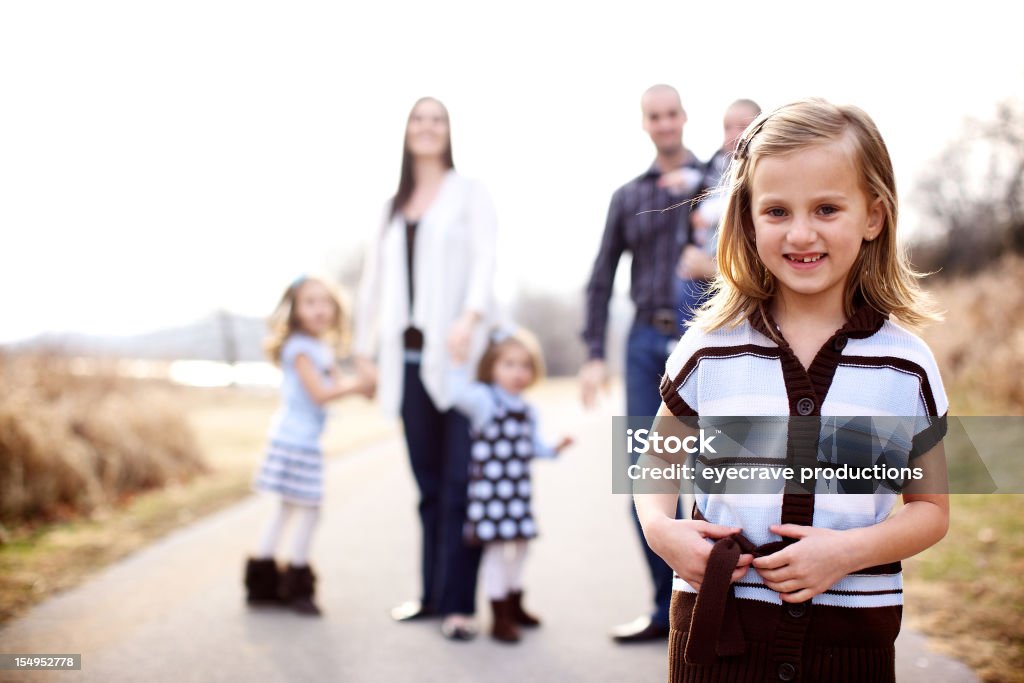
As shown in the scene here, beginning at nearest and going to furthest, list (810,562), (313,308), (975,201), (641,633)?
1. (810,562)
2. (641,633)
3. (313,308)
4. (975,201)

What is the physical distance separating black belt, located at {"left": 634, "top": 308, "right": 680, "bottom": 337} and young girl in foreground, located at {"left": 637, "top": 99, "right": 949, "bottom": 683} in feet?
5.92

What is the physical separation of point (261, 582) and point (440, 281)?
1.70m

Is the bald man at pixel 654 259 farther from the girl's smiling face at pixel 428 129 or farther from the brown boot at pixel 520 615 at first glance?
the girl's smiling face at pixel 428 129

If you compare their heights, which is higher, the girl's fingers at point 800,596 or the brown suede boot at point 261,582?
the girl's fingers at point 800,596

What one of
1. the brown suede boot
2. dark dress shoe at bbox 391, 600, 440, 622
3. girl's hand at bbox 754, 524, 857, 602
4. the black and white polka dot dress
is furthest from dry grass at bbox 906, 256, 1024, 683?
the brown suede boot

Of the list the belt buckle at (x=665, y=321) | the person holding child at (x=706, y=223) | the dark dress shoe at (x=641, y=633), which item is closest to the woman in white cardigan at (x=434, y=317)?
the dark dress shoe at (x=641, y=633)

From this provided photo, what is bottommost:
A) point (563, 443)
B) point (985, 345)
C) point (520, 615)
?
point (520, 615)

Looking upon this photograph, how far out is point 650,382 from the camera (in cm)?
380

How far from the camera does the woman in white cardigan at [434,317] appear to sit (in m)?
4.02

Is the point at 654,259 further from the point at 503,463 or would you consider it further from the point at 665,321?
the point at 503,463

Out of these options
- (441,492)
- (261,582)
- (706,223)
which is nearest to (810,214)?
(706,223)

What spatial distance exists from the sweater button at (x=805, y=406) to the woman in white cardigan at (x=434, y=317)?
90.1 inches

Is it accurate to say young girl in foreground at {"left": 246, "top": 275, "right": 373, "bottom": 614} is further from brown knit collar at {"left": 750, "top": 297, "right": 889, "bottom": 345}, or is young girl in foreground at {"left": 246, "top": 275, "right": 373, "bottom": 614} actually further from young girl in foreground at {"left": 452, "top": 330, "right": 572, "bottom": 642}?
brown knit collar at {"left": 750, "top": 297, "right": 889, "bottom": 345}

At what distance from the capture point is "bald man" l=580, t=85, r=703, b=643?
147 inches
